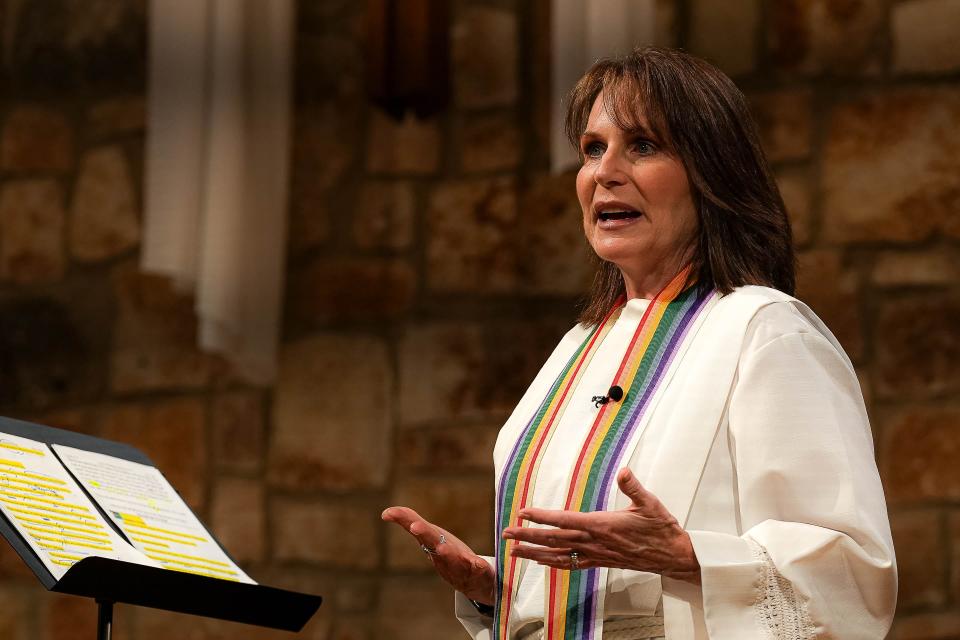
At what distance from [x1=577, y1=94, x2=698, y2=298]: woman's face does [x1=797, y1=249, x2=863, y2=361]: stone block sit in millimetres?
1816

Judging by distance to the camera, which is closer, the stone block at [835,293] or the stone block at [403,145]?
the stone block at [835,293]

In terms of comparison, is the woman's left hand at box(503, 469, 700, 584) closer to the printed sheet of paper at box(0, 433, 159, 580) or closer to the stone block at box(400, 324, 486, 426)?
the printed sheet of paper at box(0, 433, 159, 580)

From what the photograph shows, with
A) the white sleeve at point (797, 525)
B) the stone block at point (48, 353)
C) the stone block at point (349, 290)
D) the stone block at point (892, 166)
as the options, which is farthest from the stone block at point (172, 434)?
the white sleeve at point (797, 525)

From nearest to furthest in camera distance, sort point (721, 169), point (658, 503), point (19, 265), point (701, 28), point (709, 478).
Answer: point (658, 503) → point (709, 478) → point (721, 169) → point (701, 28) → point (19, 265)

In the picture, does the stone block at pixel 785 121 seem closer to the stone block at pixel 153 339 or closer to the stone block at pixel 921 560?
the stone block at pixel 921 560

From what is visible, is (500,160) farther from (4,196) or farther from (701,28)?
(4,196)

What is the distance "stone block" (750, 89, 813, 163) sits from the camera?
12.9 feet

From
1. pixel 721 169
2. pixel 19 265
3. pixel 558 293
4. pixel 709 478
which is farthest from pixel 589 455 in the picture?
pixel 19 265

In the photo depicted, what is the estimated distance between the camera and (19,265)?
4.58 m

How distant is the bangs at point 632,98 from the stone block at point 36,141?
283 centimetres

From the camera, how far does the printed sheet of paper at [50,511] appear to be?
1916 mm

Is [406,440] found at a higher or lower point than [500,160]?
lower

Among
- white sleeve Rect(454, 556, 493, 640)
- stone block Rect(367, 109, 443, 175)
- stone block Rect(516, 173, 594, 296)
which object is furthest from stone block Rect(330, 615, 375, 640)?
white sleeve Rect(454, 556, 493, 640)

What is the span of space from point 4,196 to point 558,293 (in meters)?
1.89
